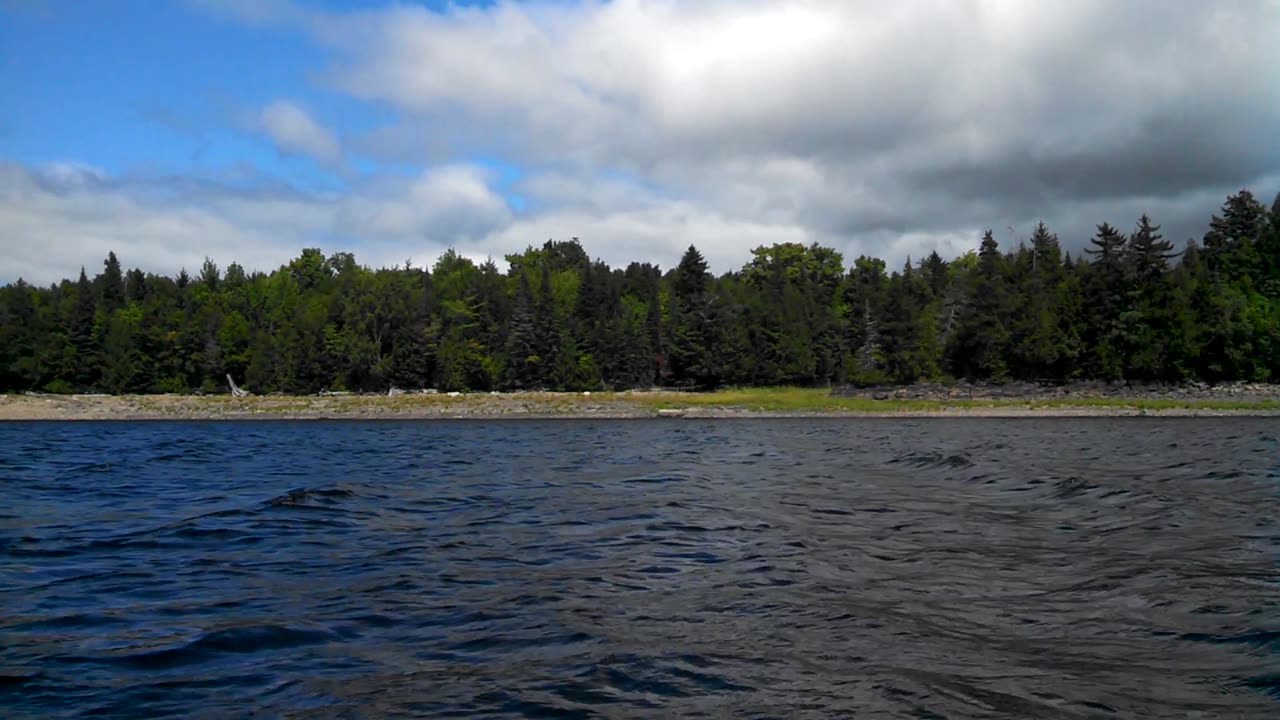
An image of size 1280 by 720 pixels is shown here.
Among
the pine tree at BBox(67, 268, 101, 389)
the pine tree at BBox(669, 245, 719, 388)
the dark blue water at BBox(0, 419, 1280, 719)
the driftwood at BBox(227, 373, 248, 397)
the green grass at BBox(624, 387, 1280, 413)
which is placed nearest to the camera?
the dark blue water at BBox(0, 419, 1280, 719)

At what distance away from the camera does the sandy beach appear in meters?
78.5

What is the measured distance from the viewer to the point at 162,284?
143250 millimetres

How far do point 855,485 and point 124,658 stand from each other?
18.2 meters

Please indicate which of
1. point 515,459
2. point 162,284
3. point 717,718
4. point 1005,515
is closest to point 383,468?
point 515,459

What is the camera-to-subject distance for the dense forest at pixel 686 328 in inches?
3551

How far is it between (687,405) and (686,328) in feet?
72.6

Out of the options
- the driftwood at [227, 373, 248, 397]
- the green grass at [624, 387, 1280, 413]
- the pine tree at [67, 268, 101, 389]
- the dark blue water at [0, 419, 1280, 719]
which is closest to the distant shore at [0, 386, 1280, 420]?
the green grass at [624, 387, 1280, 413]

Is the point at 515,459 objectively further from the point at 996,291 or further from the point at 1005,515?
the point at 996,291

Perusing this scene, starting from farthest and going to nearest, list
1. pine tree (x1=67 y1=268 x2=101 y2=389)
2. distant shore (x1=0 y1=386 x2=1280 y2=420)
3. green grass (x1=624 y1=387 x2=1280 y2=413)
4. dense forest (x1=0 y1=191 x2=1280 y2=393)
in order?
pine tree (x1=67 y1=268 x2=101 y2=389), dense forest (x1=0 y1=191 x2=1280 y2=393), distant shore (x1=0 y1=386 x2=1280 y2=420), green grass (x1=624 y1=387 x2=1280 y2=413)

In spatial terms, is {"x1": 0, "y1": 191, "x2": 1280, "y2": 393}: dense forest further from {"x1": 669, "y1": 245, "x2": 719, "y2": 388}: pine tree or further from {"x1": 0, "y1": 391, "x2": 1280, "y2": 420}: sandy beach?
{"x1": 0, "y1": 391, "x2": 1280, "y2": 420}: sandy beach

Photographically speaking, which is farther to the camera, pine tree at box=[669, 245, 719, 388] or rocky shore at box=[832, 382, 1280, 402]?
pine tree at box=[669, 245, 719, 388]

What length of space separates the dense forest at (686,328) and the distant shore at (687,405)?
5.49 metres

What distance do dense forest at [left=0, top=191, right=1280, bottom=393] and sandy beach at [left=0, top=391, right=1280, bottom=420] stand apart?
8574mm

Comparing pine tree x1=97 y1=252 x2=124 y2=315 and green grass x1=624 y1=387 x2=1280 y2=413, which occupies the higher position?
pine tree x1=97 y1=252 x2=124 y2=315
